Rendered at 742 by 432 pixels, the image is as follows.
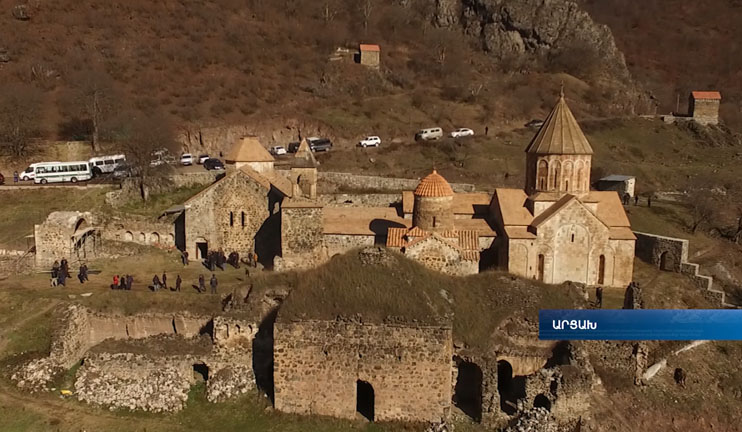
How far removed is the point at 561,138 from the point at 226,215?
12.9m

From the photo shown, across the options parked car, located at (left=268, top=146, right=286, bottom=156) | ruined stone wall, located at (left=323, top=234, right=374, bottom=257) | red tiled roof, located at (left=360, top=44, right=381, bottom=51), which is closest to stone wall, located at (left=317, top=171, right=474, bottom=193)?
parked car, located at (left=268, top=146, right=286, bottom=156)

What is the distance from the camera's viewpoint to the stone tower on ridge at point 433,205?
62.5 feet

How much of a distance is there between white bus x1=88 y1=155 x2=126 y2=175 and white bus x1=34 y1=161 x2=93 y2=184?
0.43 m

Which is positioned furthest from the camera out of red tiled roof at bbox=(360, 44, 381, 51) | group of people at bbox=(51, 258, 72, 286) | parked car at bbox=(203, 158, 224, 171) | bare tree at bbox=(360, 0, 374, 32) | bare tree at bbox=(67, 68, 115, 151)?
bare tree at bbox=(360, 0, 374, 32)

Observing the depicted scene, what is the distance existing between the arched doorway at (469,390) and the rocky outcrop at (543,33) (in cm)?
5547

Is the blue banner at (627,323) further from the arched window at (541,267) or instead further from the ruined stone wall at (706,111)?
the ruined stone wall at (706,111)

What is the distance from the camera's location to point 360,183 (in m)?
33.6

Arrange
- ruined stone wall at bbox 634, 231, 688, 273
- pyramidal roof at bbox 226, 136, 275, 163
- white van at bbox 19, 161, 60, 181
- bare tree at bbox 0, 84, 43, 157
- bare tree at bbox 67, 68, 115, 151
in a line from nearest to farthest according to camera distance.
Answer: ruined stone wall at bbox 634, 231, 688, 273
pyramidal roof at bbox 226, 136, 275, 163
white van at bbox 19, 161, 60, 181
bare tree at bbox 0, 84, 43, 157
bare tree at bbox 67, 68, 115, 151

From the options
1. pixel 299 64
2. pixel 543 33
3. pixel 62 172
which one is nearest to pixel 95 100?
pixel 62 172

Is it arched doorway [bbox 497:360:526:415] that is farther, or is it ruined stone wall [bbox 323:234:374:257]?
ruined stone wall [bbox 323:234:374:257]

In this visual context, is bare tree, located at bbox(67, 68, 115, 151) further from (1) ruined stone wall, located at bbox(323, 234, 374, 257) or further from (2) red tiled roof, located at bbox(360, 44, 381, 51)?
(2) red tiled roof, located at bbox(360, 44, 381, 51)

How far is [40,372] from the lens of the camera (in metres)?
15.2

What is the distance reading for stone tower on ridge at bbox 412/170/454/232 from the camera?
1906 centimetres

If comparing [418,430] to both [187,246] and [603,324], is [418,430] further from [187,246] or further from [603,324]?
[187,246]
